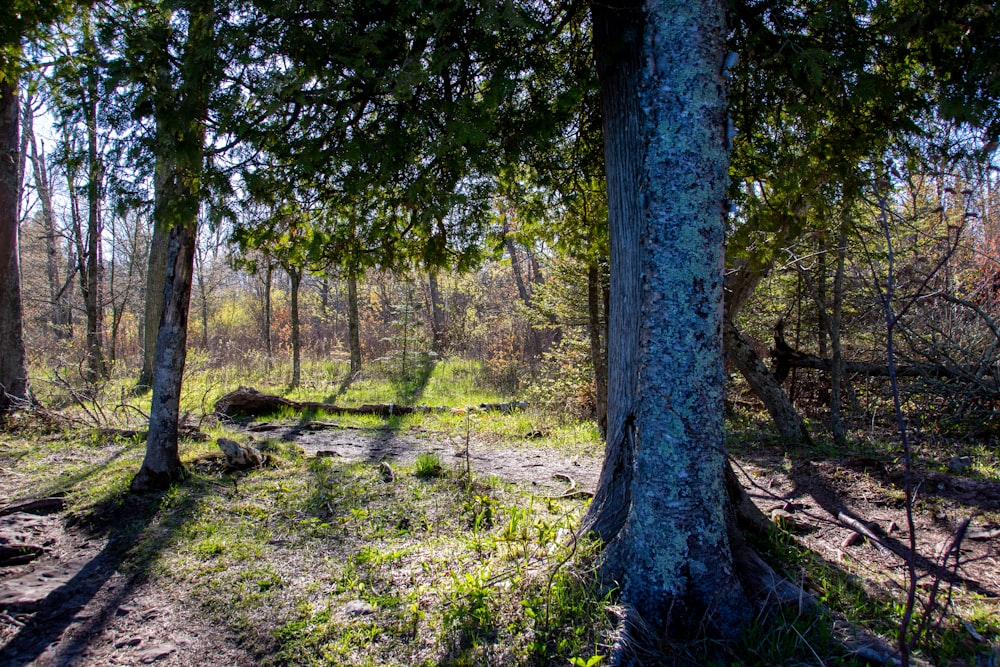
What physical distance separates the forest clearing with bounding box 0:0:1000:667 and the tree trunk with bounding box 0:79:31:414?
0.95 metres

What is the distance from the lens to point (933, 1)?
12.1 ft

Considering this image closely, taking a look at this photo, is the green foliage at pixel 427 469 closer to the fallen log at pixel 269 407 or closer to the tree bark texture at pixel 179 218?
the tree bark texture at pixel 179 218

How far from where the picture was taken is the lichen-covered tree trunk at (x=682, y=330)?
2.72 meters

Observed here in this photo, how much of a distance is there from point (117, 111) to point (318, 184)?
147 centimetres

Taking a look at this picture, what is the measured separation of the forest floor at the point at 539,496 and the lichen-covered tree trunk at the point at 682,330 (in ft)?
1.27

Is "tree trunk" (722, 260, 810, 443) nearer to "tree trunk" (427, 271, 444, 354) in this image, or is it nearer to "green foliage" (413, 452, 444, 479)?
"green foliage" (413, 452, 444, 479)

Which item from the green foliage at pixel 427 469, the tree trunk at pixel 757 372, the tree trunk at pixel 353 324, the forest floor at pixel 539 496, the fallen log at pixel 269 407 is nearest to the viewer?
the forest floor at pixel 539 496

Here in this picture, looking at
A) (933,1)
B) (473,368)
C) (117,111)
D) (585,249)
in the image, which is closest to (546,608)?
(117,111)

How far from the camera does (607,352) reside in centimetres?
469

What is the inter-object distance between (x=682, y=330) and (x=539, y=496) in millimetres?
2913

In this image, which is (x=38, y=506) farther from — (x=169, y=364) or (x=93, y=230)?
(x=93, y=230)

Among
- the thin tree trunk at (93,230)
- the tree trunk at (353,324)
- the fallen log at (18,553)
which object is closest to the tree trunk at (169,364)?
the thin tree trunk at (93,230)

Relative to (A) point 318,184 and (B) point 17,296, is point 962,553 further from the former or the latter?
(B) point 17,296

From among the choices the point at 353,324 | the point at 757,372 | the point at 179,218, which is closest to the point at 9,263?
the point at 179,218
